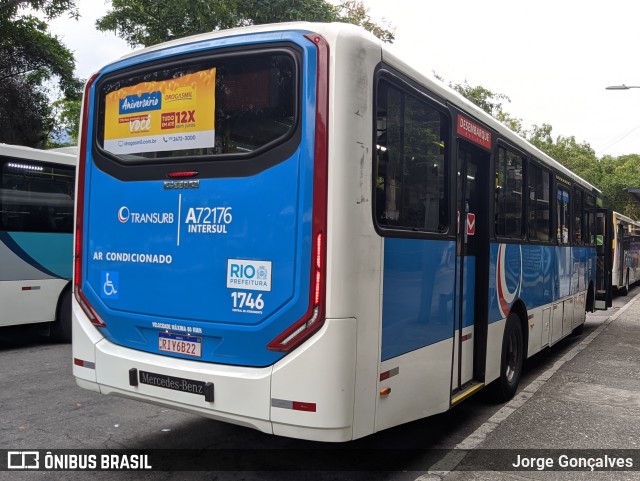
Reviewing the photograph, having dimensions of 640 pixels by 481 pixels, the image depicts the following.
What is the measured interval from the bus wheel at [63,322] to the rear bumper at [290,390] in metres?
6.19

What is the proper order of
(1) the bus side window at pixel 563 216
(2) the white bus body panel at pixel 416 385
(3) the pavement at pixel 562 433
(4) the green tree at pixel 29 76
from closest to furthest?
(2) the white bus body panel at pixel 416 385 → (3) the pavement at pixel 562 433 → (1) the bus side window at pixel 563 216 → (4) the green tree at pixel 29 76

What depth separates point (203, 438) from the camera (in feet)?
17.0

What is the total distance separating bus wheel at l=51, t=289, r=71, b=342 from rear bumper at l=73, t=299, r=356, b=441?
619 centimetres

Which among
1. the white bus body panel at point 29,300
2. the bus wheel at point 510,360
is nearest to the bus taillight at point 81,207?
the bus wheel at point 510,360

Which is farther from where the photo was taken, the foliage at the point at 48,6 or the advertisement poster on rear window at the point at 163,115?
the foliage at the point at 48,6

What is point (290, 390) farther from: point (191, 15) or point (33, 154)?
point (191, 15)

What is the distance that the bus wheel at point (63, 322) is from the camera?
31.1 feet

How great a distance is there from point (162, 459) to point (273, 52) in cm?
322

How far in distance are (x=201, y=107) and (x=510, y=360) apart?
15.4 feet

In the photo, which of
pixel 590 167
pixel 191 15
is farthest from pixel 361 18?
pixel 590 167

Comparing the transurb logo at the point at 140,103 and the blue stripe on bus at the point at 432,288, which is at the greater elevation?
the transurb logo at the point at 140,103

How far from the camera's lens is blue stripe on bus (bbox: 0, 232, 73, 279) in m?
8.72

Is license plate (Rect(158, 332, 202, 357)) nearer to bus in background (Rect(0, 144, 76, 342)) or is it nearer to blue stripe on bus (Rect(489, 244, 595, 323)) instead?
blue stripe on bus (Rect(489, 244, 595, 323))

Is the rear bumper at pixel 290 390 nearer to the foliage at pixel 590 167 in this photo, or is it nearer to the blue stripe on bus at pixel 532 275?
the blue stripe on bus at pixel 532 275
